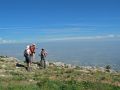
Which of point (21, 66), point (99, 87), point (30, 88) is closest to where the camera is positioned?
point (30, 88)

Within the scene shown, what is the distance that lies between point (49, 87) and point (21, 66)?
1680cm

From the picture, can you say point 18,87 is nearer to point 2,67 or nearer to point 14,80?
point 14,80

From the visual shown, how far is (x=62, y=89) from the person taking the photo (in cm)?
2191

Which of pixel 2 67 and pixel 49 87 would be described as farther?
pixel 2 67

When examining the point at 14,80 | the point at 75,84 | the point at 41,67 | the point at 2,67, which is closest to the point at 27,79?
the point at 14,80

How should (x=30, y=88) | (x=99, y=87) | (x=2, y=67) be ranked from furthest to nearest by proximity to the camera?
(x=2, y=67), (x=99, y=87), (x=30, y=88)

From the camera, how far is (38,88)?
21594mm

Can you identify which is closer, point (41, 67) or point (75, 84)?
point (75, 84)

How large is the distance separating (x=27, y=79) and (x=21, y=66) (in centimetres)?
1153

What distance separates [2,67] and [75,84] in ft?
47.7

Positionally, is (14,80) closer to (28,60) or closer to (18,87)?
(18,87)

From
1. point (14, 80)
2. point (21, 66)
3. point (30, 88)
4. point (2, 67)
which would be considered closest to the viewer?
point (30, 88)

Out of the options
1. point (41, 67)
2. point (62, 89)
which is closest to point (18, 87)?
point (62, 89)

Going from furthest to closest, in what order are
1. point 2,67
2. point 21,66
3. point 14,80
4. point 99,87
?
point 21,66
point 2,67
point 14,80
point 99,87
